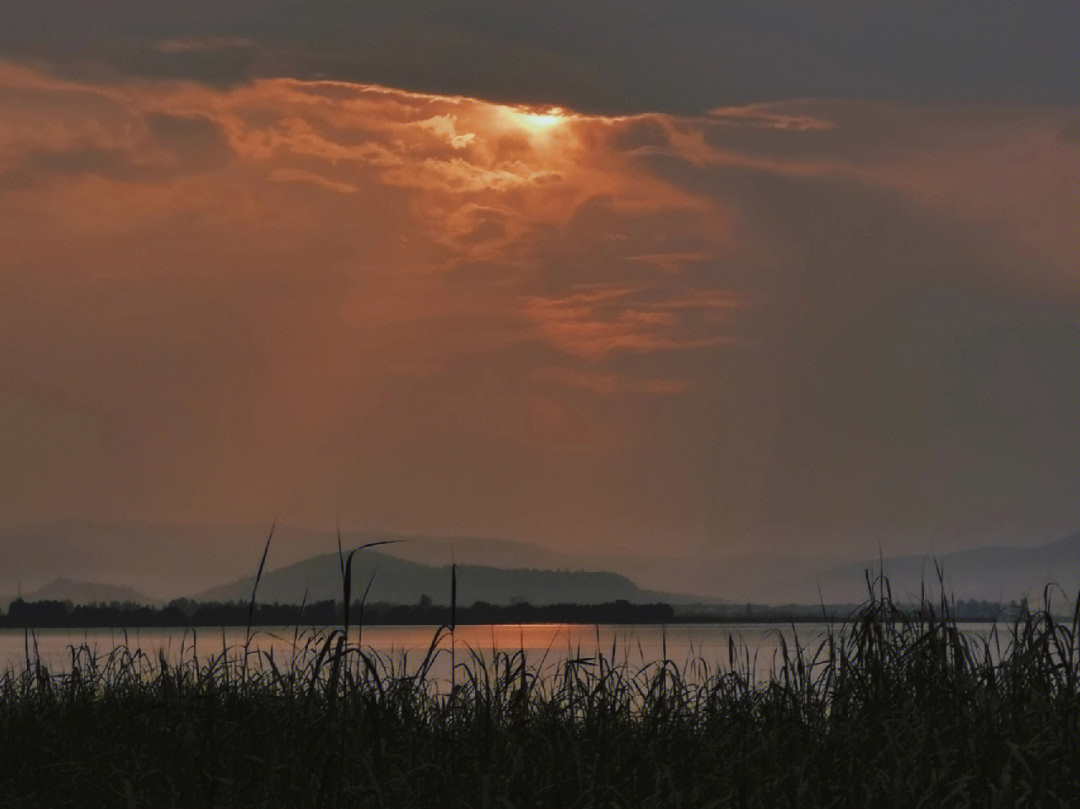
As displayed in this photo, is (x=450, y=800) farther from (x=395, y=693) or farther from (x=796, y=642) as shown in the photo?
(x=796, y=642)

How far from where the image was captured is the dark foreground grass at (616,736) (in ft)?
22.0

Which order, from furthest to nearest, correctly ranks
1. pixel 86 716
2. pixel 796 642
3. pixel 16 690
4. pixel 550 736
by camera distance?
pixel 16 690, pixel 86 716, pixel 796 642, pixel 550 736

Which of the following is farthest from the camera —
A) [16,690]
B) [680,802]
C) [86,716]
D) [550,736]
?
[16,690]

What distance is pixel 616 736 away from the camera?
25.2ft

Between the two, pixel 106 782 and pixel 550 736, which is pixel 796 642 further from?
pixel 106 782

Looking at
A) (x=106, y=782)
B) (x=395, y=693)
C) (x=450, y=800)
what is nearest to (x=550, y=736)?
(x=395, y=693)

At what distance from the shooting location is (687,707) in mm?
9086

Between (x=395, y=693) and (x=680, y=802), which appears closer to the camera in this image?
(x=680, y=802)

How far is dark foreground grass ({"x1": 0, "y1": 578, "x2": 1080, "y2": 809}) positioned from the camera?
22.0ft

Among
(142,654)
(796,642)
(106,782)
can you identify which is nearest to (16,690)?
(142,654)

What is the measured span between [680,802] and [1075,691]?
11.9 feet

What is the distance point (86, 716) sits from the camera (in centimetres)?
997

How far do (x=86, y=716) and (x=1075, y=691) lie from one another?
286 inches

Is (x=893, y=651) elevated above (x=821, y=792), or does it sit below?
above
